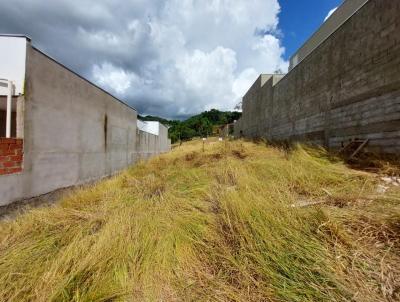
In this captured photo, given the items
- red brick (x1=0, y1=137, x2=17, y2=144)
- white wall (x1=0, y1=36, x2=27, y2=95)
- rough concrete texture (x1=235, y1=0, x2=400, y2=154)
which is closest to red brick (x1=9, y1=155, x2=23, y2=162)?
red brick (x1=0, y1=137, x2=17, y2=144)

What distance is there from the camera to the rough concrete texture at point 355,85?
4199 millimetres

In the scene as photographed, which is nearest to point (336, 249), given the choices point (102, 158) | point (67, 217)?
point (67, 217)

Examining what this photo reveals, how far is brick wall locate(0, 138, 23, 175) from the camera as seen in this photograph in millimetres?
3352

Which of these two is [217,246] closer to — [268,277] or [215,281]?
[215,281]

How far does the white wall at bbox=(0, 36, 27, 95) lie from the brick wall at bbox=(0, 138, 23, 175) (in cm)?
78

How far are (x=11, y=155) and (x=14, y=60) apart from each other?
4.70 feet

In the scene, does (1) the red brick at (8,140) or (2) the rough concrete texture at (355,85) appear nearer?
(1) the red brick at (8,140)

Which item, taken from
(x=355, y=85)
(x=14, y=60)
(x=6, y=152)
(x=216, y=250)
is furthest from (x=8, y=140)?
(x=355, y=85)

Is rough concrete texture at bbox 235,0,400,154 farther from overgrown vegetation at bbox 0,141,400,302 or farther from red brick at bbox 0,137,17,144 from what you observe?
red brick at bbox 0,137,17,144

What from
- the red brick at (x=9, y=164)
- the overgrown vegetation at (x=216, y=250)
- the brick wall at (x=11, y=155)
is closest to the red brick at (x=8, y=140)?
the brick wall at (x=11, y=155)

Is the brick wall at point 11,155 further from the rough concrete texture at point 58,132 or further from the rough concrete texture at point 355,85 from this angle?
the rough concrete texture at point 355,85

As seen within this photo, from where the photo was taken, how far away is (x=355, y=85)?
5203mm

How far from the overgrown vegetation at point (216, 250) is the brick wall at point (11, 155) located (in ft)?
2.86

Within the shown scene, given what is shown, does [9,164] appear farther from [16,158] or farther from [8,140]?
[8,140]
